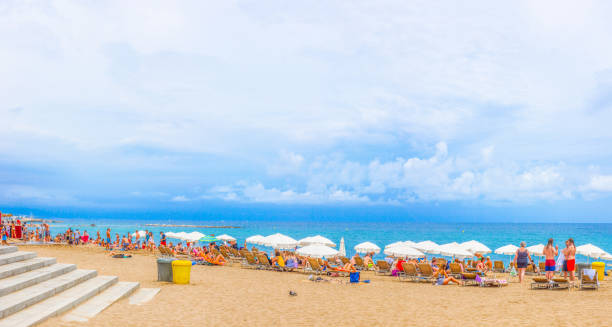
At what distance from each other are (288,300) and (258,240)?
14.3 m

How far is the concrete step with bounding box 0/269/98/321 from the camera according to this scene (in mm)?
7037

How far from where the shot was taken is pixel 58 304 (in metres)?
7.79

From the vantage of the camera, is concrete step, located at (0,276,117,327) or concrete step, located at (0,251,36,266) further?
concrete step, located at (0,251,36,266)

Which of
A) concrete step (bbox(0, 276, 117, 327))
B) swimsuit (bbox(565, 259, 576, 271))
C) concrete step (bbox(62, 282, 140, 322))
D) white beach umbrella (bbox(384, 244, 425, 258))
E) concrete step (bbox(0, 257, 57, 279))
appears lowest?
concrete step (bbox(62, 282, 140, 322))

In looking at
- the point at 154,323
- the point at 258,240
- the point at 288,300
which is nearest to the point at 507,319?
the point at 288,300

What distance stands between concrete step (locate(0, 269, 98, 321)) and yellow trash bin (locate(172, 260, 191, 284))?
2.14 metres

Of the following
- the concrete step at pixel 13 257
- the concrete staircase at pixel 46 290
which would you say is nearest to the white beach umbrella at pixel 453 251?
the concrete staircase at pixel 46 290

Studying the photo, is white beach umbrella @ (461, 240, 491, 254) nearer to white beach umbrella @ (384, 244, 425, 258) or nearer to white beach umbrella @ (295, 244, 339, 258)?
white beach umbrella @ (384, 244, 425, 258)

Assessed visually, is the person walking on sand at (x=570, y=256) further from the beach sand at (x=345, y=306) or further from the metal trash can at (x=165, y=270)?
the metal trash can at (x=165, y=270)

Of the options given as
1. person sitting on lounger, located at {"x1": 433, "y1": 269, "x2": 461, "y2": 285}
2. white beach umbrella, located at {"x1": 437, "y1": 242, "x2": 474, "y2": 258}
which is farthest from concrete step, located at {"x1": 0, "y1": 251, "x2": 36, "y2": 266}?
white beach umbrella, located at {"x1": 437, "y1": 242, "x2": 474, "y2": 258}

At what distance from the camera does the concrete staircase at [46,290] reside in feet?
23.2

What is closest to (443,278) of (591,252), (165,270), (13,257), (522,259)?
(522,259)

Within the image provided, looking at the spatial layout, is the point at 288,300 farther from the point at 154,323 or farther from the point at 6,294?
the point at 6,294

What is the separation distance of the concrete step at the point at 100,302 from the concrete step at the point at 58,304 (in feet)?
0.38
